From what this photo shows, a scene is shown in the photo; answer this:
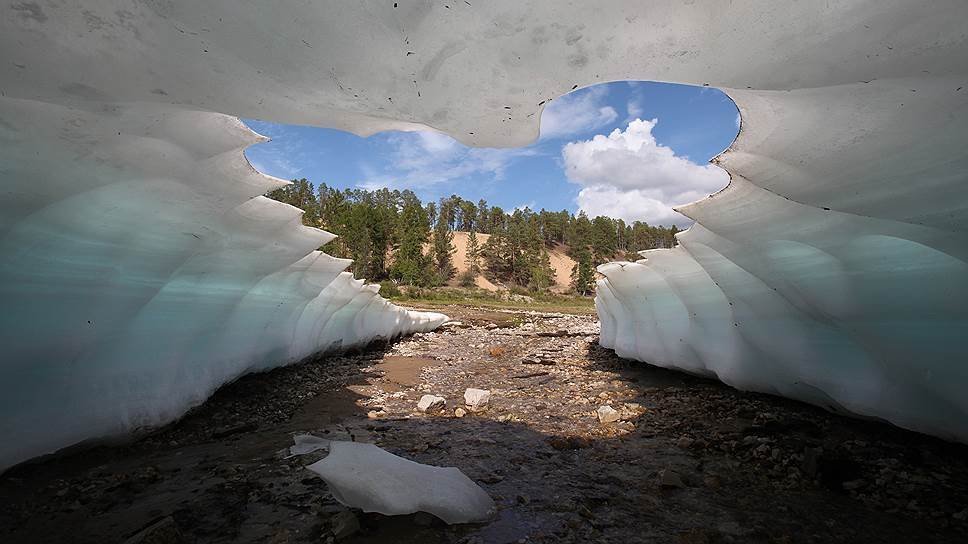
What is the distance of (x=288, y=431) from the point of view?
496cm

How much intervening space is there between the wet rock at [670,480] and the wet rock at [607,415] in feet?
5.91

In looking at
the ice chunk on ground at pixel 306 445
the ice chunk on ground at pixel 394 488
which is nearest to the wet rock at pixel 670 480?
the ice chunk on ground at pixel 394 488

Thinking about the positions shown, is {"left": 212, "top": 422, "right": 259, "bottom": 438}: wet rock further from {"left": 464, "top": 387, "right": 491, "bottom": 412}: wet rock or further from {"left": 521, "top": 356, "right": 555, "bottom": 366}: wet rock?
{"left": 521, "top": 356, "right": 555, "bottom": 366}: wet rock

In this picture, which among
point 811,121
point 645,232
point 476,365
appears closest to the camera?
point 811,121

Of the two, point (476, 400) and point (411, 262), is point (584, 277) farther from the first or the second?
point (476, 400)

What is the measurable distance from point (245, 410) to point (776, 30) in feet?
21.3

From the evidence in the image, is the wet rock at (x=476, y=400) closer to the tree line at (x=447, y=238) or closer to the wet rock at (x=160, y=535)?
the wet rock at (x=160, y=535)

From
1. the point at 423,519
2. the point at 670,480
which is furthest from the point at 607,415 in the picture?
the point at 423,519

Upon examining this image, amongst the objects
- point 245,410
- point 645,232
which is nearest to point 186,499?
point 245,410

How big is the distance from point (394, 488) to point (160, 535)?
137cm

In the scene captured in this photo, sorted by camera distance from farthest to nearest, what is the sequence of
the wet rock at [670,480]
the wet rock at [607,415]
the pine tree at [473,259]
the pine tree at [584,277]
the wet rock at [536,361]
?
the pine tree at [473,259] → the pine tree at [584,277] → the wet rock at [536,361] → the wet rock at [607,415] → the wet rock at [670,480]

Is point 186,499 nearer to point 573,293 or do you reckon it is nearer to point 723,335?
point 723,335

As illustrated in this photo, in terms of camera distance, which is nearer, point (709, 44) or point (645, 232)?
point (709, 44)

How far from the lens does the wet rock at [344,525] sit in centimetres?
269
